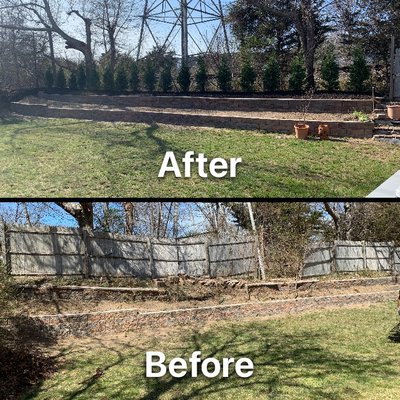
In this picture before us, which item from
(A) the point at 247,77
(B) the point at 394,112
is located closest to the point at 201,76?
(A) the point at 247,77

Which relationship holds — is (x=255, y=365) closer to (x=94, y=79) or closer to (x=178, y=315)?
(x=178, y=315)

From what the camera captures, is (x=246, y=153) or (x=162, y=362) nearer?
(x=246, y=153)

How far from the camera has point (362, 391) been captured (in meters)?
2.50

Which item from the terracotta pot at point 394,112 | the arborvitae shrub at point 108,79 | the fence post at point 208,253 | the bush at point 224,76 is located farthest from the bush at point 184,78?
the fence post at point 208,253

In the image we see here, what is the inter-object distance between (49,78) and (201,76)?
1.63ft

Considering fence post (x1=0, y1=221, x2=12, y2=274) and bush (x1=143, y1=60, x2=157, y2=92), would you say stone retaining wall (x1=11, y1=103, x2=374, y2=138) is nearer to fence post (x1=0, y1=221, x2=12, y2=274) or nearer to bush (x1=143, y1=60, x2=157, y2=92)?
bush (x1=143, y1=60, x2=157, y2=92)

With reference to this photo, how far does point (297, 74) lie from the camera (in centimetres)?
156

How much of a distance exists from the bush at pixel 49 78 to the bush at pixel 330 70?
87 centimetres

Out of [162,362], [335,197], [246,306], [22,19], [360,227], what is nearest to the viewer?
[22,19]

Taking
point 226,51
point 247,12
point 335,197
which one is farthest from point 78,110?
point 335,197

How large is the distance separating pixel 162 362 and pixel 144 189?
1.54 meters

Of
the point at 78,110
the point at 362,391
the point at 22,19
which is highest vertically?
the point at 22,19

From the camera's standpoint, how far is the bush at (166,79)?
1512mm

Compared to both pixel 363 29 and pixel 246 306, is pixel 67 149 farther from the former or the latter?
pixel 246 306
